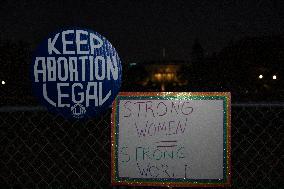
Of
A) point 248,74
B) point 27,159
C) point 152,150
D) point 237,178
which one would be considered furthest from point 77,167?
point 248,74

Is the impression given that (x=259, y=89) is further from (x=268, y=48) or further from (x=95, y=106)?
(x=95, y=106)

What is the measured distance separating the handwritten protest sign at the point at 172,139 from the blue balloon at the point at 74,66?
0.37m

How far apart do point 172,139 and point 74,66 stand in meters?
1.03

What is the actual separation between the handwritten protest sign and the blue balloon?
1.20 ft

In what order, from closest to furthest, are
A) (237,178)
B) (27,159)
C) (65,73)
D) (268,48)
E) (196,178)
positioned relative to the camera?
(65,73) → (196,178) → (237,178) → (27,159) → (268,48)

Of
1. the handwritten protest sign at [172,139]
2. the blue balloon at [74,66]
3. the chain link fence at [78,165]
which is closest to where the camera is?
the blue balloon at [74,66]

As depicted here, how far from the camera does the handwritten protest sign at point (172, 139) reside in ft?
10.3

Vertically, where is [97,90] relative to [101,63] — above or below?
below

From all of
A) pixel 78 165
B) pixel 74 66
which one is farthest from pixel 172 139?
pixel 78 165

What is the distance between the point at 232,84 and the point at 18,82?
32.5 metres

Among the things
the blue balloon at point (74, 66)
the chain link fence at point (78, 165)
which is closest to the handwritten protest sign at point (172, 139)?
the blue balloon at point (74, 66)

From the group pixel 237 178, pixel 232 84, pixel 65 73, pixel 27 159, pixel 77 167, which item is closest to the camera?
pixel 65 73

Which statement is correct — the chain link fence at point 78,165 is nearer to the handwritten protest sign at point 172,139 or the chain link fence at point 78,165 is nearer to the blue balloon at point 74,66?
the handwritten protest sign at point 172,139

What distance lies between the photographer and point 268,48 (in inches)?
2175
